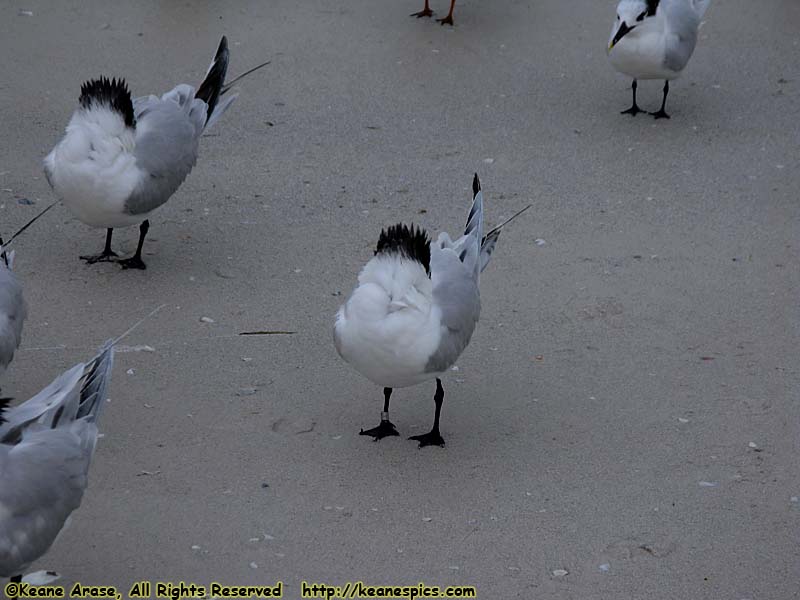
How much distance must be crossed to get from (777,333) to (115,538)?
325 centimetres

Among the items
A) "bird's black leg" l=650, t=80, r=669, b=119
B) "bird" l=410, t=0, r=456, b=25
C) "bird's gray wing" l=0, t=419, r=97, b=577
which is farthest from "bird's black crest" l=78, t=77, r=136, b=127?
"bird" l=410, t=0, r=456, b=25

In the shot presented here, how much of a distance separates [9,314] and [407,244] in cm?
161

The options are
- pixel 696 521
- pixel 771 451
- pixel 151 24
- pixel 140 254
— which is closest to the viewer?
pixel 696 521

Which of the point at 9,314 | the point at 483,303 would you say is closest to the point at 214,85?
the point at 483,303

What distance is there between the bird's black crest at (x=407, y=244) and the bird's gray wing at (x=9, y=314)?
58.9 inches

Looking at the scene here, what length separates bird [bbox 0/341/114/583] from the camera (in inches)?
150

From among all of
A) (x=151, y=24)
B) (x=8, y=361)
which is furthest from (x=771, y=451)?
(x=151, y=24)

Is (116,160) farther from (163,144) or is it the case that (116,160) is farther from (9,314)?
(9,314)

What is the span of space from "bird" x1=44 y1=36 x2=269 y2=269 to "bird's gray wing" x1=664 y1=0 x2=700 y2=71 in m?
3.46

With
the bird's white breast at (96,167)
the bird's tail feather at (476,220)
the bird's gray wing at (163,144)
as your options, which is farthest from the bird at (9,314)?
the bird's tail feather at (476,220)

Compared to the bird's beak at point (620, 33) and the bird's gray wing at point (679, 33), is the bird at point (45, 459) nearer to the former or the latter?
the bird's beak at point (620, 33)

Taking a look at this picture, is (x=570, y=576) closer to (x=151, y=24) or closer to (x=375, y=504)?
(x=375, y=504)

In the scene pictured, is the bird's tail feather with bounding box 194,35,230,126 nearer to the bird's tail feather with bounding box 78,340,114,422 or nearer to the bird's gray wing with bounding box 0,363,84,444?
the bird's tail feather with bounding box 78,340,114,422

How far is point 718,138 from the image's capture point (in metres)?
8.23
